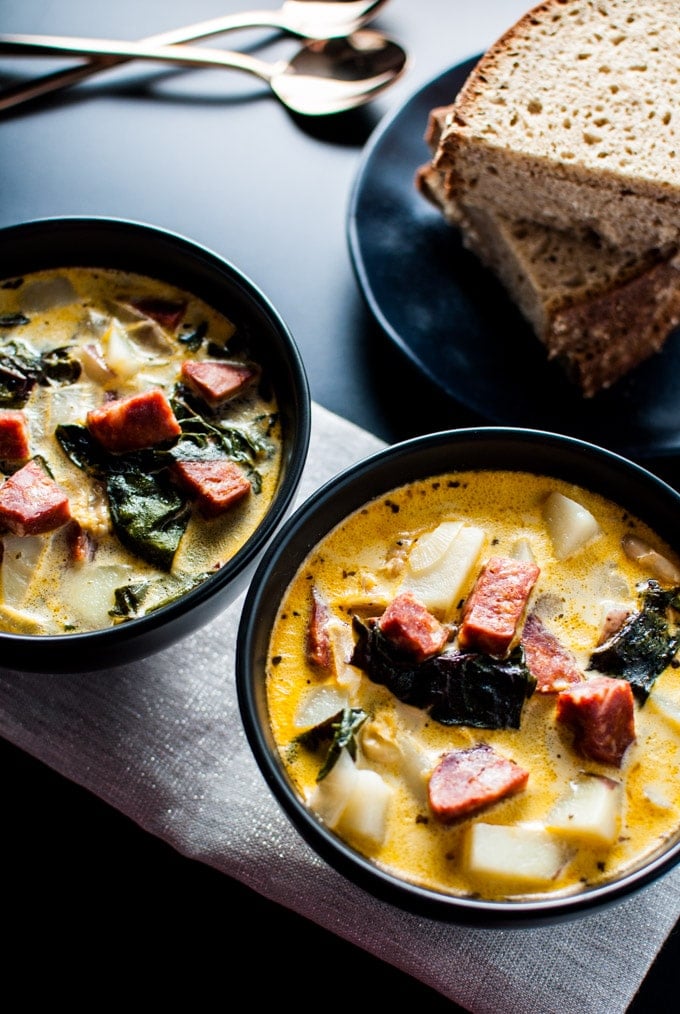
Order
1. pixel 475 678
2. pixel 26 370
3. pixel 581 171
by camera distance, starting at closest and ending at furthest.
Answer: pixel 475 678, pixel 26 370, pixel 581 171

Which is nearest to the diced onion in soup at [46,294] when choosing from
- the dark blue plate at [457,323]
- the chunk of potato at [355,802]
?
the dark blue plate at [457,323]

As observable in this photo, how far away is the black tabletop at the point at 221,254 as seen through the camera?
8.90ft

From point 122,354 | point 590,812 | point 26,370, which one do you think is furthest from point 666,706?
point 26,370

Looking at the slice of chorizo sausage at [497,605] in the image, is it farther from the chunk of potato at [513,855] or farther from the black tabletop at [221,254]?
the black tabletop at [221,254]

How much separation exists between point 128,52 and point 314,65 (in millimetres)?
619

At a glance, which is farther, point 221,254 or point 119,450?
point 221,254

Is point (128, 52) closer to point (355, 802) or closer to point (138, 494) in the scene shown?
point (138, 494)

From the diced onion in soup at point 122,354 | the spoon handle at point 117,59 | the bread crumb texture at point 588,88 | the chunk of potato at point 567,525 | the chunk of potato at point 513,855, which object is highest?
the bread crumb texture at point 588,88

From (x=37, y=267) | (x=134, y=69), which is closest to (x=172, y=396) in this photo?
(x=37, y=267)

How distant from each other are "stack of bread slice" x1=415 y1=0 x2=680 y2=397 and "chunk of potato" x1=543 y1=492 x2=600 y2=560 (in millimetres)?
760

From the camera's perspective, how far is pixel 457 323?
3.27m

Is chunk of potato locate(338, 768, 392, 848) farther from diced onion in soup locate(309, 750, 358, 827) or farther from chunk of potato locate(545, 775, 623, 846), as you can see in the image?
chunk of potato locate(545, 775, 623, 846)

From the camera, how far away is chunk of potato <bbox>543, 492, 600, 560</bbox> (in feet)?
8.07

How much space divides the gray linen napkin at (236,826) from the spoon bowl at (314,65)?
187cm
